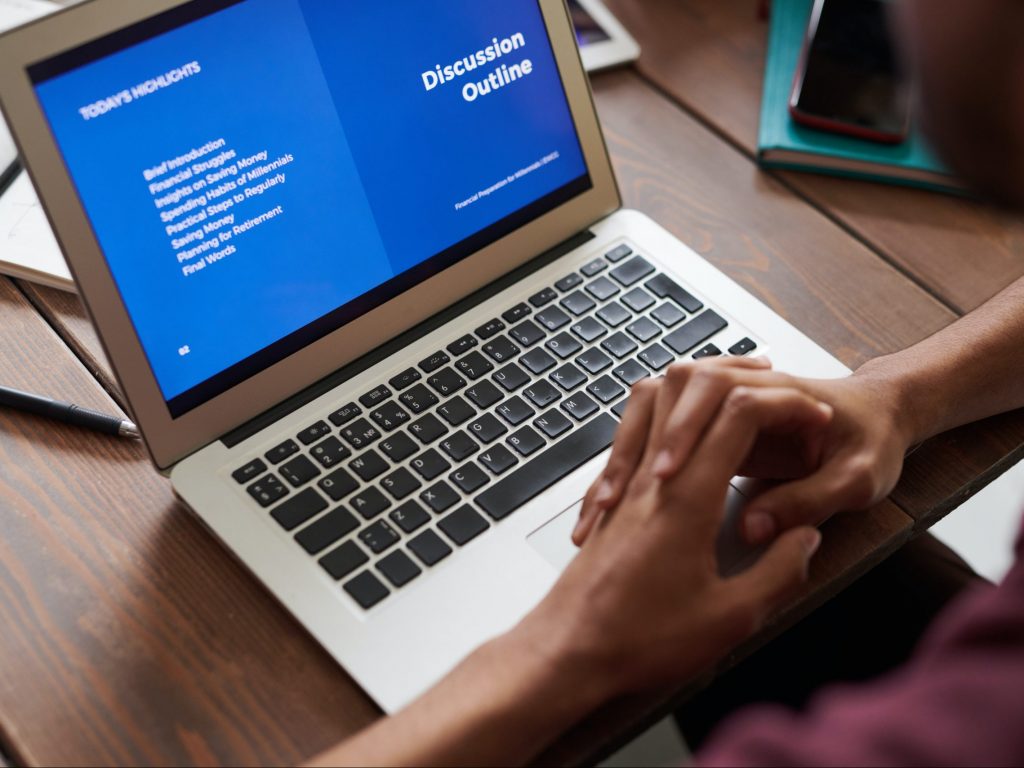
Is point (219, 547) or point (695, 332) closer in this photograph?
point (219, 547)

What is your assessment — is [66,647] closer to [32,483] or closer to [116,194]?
[32,483]

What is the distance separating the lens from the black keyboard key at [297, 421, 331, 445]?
844 mm

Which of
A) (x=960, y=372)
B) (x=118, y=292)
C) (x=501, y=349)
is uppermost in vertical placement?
(x=118, y=292)

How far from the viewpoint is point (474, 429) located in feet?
2.80

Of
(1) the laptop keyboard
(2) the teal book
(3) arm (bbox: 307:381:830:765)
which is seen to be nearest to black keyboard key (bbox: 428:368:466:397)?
(1) the laptop keyboard

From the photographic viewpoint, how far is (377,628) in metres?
0.74

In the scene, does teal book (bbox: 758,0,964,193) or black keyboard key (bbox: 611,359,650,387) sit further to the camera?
teal book (bbox: 758,0,964,193)

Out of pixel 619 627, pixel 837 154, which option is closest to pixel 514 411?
pixel 619 627

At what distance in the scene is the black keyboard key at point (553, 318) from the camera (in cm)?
94

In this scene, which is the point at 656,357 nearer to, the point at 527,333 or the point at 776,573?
the point at 527,333

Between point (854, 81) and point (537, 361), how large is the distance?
1.73ft

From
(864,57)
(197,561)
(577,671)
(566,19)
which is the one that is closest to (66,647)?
(197,561)

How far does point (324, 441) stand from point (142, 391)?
0.46 ft

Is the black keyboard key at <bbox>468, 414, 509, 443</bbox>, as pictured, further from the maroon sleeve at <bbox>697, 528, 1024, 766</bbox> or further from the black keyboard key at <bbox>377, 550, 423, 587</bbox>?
the maroon sleeve at <bbox>697, 528, 1024, 766</bbox>
